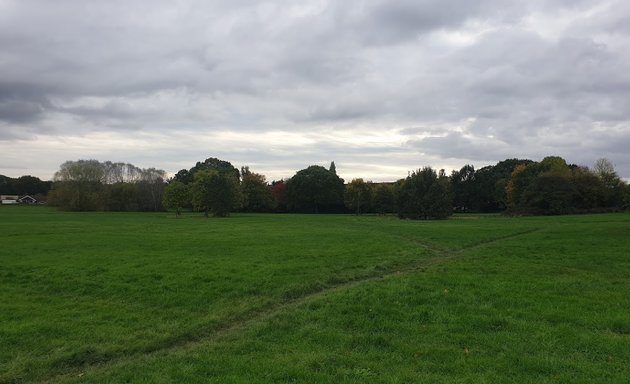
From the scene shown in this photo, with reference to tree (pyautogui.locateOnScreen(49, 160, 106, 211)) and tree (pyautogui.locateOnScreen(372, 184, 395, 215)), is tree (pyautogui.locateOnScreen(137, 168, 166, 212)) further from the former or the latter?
tree (pyautogui.locateOnScreen(372, 184, 395, 215))

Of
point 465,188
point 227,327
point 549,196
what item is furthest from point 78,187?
point 227,327

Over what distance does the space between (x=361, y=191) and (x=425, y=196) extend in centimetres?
3490

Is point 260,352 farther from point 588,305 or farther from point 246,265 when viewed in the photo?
point 246,265

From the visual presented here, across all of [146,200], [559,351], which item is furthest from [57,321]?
[146,200]

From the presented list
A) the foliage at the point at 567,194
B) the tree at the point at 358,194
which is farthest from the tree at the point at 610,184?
the tree at the point at 358,194

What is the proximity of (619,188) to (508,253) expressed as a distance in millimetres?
79674

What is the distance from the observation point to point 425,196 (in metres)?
71.2

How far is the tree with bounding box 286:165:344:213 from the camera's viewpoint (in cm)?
11444

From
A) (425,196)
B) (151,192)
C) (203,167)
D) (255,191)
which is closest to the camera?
(425,196)

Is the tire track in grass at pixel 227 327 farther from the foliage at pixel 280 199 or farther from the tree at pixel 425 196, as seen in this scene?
the foliage at pixel 280 199

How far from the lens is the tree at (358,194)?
105375mm

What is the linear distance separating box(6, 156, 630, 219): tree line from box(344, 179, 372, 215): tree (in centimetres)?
23

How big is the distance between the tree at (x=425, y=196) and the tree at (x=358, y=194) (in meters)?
30.3

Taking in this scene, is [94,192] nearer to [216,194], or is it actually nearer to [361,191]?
[216,194]
